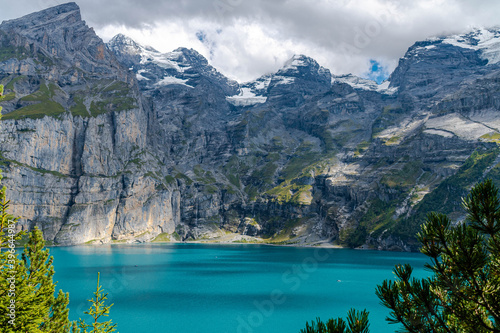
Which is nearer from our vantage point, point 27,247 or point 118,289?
point 27,247

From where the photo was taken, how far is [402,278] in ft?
30.3

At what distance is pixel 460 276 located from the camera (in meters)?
8.52

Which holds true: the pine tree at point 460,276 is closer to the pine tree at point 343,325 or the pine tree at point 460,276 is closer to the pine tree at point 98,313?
the pine tree at point 343,325

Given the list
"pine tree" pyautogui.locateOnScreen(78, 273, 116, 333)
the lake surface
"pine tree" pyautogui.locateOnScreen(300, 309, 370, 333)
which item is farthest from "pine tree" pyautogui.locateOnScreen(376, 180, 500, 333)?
the lake surface

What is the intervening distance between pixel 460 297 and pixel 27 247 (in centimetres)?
2469

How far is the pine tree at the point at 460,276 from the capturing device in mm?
7676

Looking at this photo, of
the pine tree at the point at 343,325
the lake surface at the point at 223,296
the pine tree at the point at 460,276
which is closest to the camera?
the pine tree at the point at 460,276

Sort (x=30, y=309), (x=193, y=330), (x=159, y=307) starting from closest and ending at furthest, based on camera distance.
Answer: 1. (x=30, y=309)
2. (x=193, y=330)
3. (x=159, y=307)

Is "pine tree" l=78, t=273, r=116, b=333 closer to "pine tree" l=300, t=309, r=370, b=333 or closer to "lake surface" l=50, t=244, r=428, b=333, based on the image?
"pine tree" l=300, t=309, r=370, b=333

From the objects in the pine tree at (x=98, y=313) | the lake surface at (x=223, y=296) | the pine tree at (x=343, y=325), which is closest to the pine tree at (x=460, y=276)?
the pine tree at (x=343, y=325)

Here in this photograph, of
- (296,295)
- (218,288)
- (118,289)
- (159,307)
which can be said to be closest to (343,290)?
(296,295)

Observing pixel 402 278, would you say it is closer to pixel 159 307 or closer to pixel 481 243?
pixel 481 243

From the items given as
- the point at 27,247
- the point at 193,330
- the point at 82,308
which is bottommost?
the point at 193,330

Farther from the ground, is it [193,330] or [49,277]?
[49,277]
